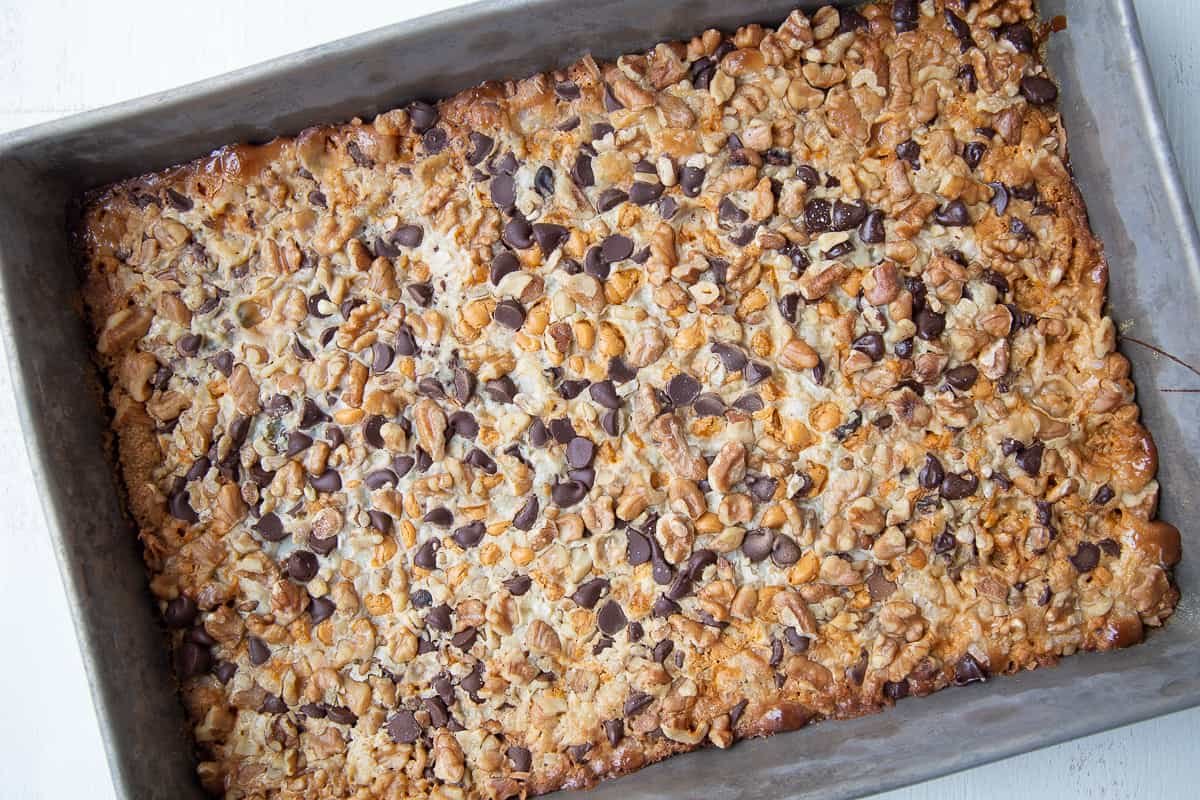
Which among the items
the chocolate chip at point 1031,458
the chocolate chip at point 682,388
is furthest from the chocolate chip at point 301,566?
the chocolate chip at point 1031,458

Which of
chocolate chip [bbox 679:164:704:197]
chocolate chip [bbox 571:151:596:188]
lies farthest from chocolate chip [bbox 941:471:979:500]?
chocolate chip [bbox 571:151:596:188]

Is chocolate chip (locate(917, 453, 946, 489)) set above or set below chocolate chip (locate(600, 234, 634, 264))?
below

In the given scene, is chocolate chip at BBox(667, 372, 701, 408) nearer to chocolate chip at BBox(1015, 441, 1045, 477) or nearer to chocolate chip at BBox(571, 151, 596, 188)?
chocolate chip at BBox(571, 151, 596, 188)

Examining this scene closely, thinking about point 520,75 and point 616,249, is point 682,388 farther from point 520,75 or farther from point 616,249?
point 520,75

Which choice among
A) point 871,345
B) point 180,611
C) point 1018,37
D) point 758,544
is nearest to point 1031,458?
point 871,345

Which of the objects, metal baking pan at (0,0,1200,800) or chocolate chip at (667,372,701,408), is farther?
chocolate chip at (667,372,701,408)

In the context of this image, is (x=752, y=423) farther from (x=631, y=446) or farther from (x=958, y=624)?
(x=958, y=624)

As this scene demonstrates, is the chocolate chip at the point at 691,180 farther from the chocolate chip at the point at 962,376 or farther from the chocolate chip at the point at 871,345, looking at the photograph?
the chocolate chip at the point at 962,376
